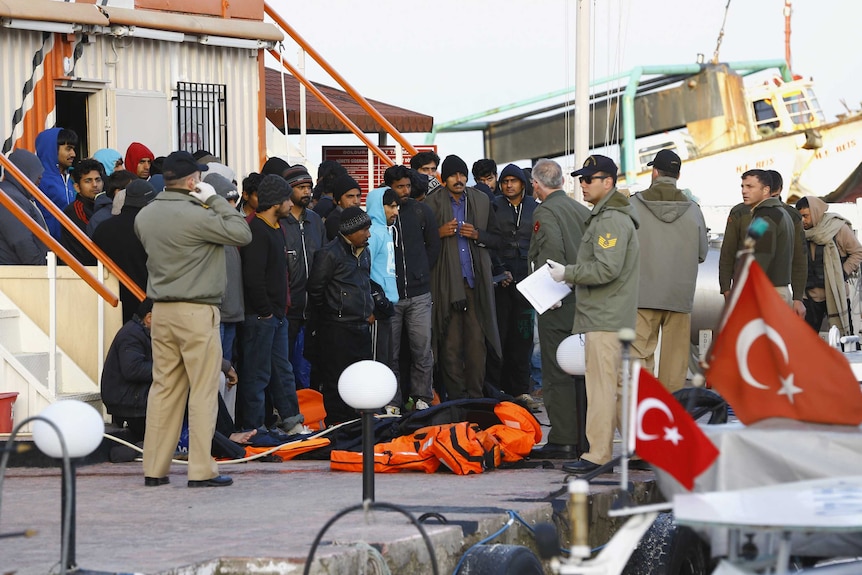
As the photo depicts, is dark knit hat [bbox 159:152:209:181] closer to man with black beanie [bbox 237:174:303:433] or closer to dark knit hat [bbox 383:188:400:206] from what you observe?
man with black beanie [bbox 237:174:303:433]

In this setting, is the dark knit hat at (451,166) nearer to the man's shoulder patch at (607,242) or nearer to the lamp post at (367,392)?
the man's shoulder patch at (607,242)

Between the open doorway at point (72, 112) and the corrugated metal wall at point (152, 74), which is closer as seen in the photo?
the corrugated metal wall at point (152, 74)

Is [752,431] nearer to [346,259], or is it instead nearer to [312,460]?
[312,460]

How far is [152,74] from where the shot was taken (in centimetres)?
1523

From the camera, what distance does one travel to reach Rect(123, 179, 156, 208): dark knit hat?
10.3m

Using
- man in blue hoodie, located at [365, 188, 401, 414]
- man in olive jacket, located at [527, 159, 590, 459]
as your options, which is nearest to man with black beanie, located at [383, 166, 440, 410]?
man in blue hoodie, located at [365, 188, 401, 414]

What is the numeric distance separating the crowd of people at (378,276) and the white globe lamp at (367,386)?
1591mm

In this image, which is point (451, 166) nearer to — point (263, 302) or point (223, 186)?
point (223, 186)

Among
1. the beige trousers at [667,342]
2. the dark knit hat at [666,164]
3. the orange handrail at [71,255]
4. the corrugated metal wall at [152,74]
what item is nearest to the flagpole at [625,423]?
the beige trousers at [667,342]

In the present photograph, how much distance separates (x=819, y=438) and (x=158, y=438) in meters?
4.60

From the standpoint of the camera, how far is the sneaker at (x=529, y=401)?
12798 mm

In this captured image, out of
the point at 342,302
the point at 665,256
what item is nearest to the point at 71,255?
the point at 342,302

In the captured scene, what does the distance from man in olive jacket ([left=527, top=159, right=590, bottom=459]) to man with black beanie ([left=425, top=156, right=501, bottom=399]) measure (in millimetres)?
2123

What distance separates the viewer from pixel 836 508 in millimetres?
4852
